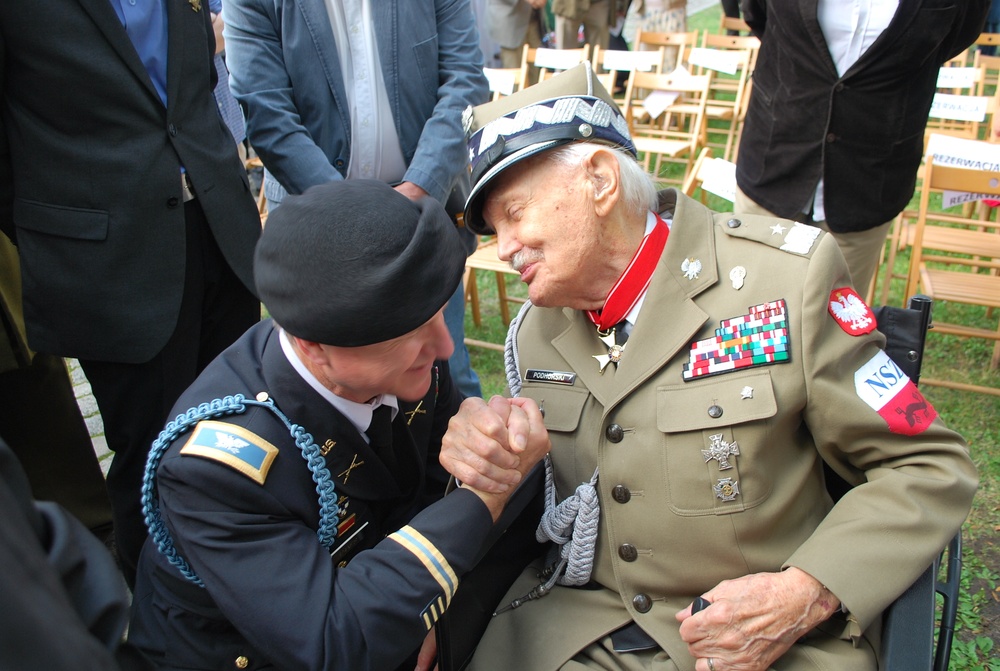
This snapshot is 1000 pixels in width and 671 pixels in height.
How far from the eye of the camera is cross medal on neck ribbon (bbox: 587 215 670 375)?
192 cm

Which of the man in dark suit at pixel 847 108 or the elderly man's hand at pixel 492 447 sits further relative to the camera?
the man in dark suit at pixel 847 108

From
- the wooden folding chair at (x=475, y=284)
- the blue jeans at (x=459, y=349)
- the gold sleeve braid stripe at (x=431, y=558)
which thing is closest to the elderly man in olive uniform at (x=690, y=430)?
the gold sleeve braid stripe at (x=431, y=558)

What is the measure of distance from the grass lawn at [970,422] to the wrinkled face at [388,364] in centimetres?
164

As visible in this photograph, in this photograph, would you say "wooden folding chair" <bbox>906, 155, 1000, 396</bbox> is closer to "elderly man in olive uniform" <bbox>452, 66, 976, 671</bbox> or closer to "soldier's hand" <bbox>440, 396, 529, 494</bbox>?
"elderly man in olive uniform" <bbox>452, 66, 976, 671</bbox>

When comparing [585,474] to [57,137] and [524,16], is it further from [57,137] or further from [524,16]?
[524,16]

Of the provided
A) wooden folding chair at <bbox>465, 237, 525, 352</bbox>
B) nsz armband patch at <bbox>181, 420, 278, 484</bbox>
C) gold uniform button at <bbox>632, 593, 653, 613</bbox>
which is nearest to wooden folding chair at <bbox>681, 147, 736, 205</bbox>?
wooden folding chair at <bbox>465, 237, 525, 352</bbox>

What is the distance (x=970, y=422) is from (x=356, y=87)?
10.9 ft

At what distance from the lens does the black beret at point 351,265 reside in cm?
133

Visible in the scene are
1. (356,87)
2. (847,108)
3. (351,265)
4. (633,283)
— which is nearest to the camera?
(351,265)

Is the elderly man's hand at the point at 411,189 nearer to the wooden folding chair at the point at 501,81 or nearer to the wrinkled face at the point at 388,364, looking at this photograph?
the wrinkled face at the point at 388,364

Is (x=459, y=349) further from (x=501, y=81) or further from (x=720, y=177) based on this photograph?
(x=501, y=81)

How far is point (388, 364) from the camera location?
149 cm

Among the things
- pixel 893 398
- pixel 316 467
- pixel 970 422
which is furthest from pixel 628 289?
pixel 970 422

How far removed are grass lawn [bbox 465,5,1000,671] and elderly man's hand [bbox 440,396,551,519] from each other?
5.03 feet
